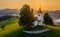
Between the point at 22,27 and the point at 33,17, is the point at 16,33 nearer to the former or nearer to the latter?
the point at 22,27

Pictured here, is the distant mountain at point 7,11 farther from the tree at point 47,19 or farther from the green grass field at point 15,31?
the tree at point 47,19

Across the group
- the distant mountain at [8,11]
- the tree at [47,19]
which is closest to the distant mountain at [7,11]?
the distant mountain at [8,11]

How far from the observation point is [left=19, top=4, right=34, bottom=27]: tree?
1794 millimetres

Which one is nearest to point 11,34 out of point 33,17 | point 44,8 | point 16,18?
point 16,18

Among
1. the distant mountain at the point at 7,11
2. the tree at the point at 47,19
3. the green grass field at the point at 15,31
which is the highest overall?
the distant mountain at the point at 7,11

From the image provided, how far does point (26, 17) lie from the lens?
1.79 meters

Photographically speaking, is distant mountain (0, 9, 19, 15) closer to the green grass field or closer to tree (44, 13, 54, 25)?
the green grass field

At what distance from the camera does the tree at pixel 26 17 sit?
1.79 metres

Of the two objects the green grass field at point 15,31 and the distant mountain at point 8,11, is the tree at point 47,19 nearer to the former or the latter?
the green grass field at point 15,31

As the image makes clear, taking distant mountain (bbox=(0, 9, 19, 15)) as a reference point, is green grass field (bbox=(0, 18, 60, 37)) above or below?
below

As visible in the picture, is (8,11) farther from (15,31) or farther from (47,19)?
(47,19)

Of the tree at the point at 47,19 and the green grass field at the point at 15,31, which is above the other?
the tree at the point at 47,19

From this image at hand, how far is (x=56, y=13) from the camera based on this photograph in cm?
186

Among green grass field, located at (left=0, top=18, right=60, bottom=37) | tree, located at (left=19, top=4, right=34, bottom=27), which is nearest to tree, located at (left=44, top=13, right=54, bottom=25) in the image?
green grass field, located at (left=0, top=18, right=60, bottom=37)
